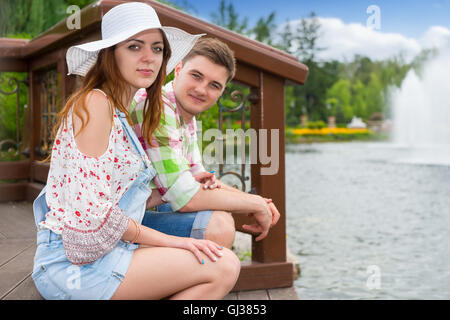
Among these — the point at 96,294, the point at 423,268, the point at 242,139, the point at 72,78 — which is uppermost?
the point at 72,78

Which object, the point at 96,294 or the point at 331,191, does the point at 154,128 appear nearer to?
the point at 96,294

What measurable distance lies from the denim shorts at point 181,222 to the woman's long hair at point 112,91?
0.30 m

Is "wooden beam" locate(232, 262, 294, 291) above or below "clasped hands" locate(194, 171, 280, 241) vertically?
below

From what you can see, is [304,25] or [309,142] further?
[304,25]

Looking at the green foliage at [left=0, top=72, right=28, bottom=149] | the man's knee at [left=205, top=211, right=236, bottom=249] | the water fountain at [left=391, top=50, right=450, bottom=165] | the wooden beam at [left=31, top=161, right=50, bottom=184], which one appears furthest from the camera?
the water fountain at [left=391, top=50, right=450, bottom=165]

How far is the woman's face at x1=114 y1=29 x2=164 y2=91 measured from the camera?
153 centimetres

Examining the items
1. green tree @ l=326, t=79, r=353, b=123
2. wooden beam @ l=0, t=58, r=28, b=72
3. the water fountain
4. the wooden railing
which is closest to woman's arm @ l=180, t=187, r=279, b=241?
the wooden railing

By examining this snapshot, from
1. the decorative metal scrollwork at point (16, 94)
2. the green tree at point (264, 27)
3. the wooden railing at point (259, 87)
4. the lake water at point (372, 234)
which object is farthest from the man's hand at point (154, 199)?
the green tree at point (264, 27)

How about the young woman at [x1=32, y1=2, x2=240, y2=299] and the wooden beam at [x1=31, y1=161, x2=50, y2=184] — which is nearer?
the young woman at [x1=32, y1=2, x2=240, y2=299]

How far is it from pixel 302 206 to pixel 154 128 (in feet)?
25.9

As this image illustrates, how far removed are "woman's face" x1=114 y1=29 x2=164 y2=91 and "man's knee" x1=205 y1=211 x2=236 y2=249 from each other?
0.53 m

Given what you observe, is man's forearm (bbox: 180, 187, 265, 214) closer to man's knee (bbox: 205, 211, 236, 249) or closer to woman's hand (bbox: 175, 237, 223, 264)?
man's knee (bbox: 205, 211, 236, 249)

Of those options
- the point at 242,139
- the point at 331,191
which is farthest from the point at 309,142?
the point at 242,139

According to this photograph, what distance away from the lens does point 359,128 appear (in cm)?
4334
